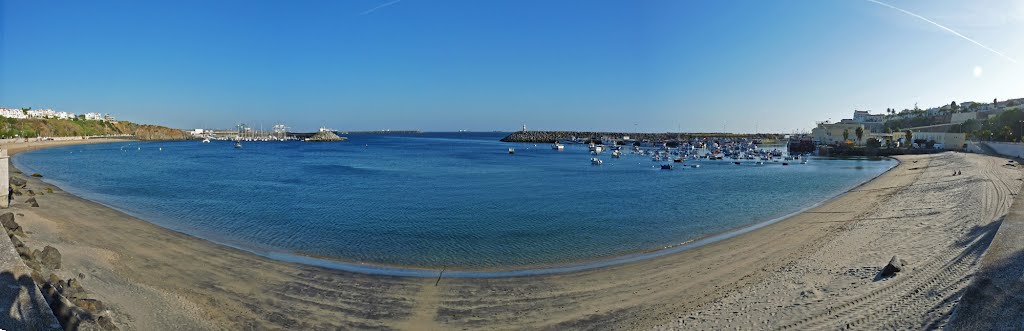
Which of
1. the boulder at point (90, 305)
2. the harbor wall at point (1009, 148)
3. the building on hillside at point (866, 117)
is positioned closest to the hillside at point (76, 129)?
the boulder at point (90, 305)

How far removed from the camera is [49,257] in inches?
363

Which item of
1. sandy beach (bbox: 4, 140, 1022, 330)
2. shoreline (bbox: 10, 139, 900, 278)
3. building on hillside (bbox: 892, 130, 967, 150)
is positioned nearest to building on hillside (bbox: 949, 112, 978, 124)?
building on hillside (bbox: 892, 130, 967, 150)

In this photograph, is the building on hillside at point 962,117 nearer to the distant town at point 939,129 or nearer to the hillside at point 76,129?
the distant town at point 939,129

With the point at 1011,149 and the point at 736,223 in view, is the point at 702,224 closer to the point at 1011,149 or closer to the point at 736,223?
the point at 736,223

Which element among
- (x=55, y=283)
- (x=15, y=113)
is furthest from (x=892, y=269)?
(x=15, y=113)

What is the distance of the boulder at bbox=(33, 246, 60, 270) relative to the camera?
29.7 feet

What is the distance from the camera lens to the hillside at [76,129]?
95625mm

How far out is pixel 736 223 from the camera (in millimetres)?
17922

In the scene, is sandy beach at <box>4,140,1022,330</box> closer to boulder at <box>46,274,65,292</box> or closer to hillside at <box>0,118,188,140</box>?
boulder at <box>46,274,65,292</box>

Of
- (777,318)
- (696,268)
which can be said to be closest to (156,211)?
(696,268)

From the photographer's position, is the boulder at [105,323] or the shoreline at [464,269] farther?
the shoreline at [464,269]

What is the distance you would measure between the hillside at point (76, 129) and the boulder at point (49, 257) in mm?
106634

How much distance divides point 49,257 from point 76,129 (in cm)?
14625

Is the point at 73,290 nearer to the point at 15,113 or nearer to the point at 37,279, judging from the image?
the point at 37,279
